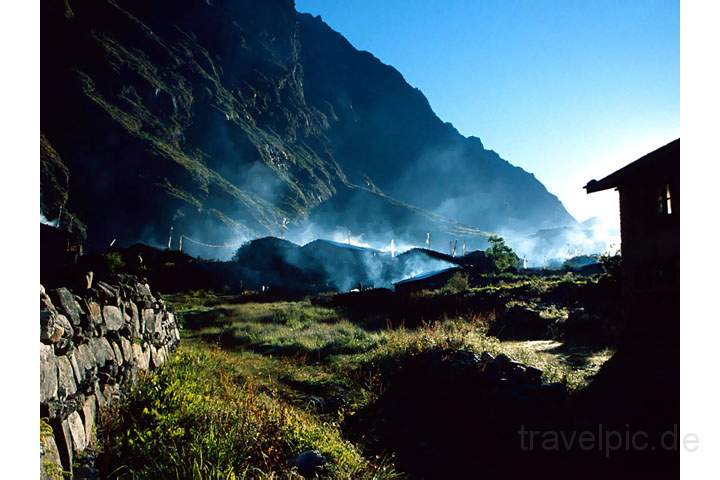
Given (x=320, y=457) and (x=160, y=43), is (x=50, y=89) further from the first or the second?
(x=320, y=457)

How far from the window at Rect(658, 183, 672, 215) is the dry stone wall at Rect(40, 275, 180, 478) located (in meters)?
14.2

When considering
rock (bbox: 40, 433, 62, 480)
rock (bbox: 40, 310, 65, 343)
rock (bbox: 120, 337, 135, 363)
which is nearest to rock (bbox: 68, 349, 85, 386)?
rock (bbox: 40, 310, 65, 343)

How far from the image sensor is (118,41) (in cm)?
12900

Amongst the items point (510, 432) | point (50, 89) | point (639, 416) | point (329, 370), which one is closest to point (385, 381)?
point (329, 370)

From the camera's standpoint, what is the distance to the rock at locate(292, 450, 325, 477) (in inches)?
197

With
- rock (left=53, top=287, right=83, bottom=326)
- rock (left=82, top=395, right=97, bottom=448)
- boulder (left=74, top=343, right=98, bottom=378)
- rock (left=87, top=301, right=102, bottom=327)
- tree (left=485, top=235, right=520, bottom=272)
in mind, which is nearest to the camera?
rock (left=82, top=395, right=97, bottom=448)

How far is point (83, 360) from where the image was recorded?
536cm

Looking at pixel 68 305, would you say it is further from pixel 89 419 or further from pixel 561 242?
pixel 561 242

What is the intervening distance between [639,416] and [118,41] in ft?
502

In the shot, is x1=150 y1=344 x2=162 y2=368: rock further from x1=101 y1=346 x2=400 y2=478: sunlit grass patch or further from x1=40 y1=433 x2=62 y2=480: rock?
x1=40 y1=433 x2=62 y2=480: rock

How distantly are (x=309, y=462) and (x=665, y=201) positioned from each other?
13476 millimetres

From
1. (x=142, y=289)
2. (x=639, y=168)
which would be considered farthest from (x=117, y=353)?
(x=639, y=168)

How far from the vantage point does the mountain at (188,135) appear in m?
93.6
